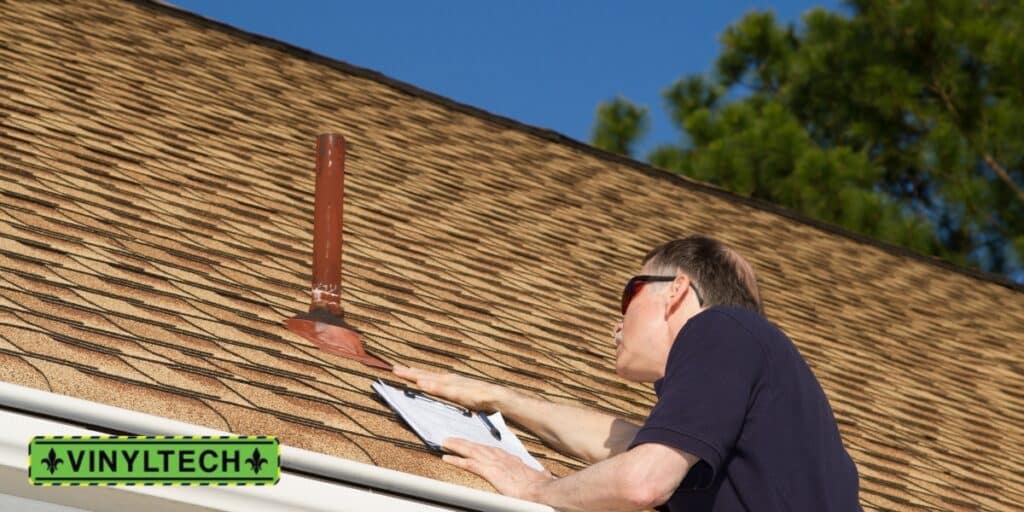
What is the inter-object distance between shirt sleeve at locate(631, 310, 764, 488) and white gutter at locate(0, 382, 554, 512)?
50 cm

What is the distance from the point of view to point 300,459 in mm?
3453

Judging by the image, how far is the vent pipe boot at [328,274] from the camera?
4746mm

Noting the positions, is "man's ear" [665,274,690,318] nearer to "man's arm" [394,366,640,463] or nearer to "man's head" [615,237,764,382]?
"man's head" [615,237,764,382]

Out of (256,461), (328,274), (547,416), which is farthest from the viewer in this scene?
(328,274)

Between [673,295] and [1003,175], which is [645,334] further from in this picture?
[1003,175]

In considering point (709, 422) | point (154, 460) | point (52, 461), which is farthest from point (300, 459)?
point (709, 422)

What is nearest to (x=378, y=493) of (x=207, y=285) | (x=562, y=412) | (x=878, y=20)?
(x=562, y=412)

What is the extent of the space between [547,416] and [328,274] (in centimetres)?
91

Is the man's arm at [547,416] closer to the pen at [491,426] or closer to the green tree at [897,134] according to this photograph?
the pen at [491,426]

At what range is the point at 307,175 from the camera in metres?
7.13

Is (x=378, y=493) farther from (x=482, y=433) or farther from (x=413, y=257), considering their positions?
(x=413, y=257)

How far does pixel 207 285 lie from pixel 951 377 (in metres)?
4.96

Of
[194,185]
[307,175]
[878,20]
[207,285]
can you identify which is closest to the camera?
[207,285]

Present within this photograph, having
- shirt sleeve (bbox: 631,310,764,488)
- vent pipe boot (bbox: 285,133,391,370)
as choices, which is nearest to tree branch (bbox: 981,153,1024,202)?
vent pipe boot (bbox: 285,133,391,370)
